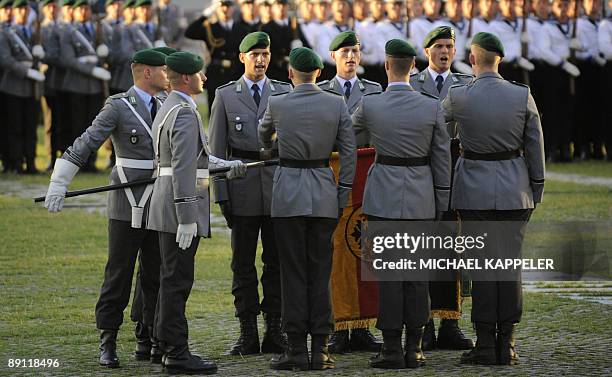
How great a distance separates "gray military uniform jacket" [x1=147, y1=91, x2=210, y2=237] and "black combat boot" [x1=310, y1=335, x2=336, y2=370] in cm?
87

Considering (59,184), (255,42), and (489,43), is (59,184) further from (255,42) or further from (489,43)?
(489,43)

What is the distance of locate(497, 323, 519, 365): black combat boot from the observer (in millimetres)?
9344

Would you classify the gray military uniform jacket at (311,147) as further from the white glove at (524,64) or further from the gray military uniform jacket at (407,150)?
the white glove at (524,64)

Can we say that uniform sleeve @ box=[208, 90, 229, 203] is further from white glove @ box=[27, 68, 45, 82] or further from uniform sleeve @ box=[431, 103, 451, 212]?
white glove @ box=[27, 68, 45, 82]

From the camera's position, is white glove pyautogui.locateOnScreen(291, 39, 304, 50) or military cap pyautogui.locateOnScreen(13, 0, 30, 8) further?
white glove pyautogui.locateOnScreen(291, 39, 304, 50)

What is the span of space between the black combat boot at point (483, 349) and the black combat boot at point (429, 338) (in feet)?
2.00

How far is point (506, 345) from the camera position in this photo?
9.38 m

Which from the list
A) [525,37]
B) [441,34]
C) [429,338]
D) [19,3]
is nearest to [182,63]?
[441,34]

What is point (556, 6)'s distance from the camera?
23078 millimetres

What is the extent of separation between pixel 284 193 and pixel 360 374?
1.11 metres

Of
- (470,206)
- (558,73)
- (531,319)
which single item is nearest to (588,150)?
(558,73)

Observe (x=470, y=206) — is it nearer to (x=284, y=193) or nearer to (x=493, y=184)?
(x=493, y=184)

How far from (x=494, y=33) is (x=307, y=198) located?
561 inches

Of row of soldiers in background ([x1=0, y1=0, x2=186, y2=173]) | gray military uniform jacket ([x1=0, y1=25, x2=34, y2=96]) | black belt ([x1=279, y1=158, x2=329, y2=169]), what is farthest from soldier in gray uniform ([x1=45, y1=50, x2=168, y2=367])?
gray military uniform jacket ([x1=0, y1=25, x2=34, y2=96])
